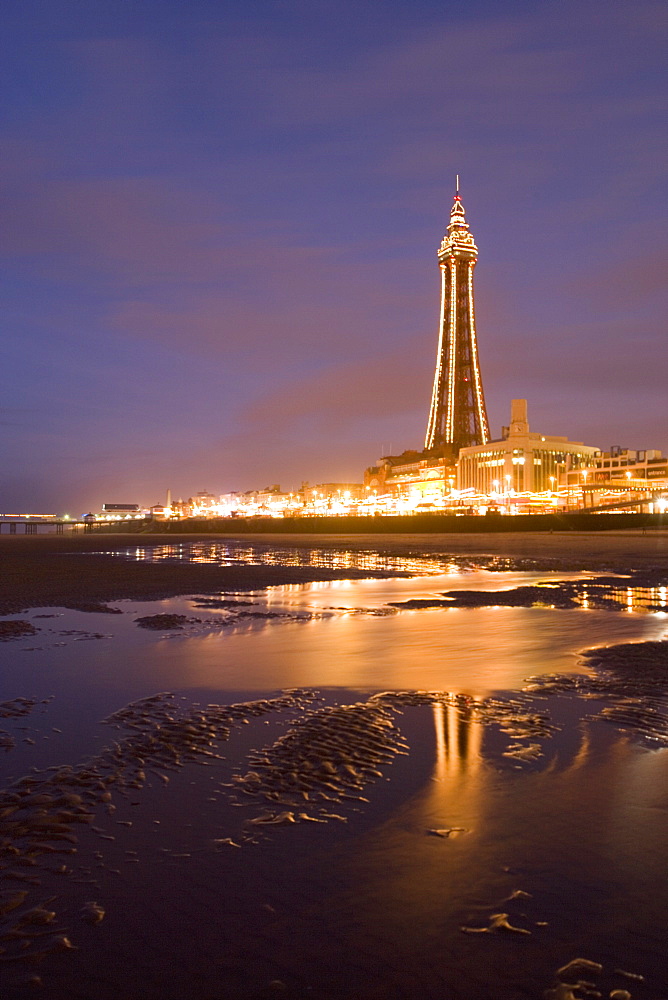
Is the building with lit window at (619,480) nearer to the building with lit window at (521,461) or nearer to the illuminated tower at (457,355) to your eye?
the building with lit window at (521,461)

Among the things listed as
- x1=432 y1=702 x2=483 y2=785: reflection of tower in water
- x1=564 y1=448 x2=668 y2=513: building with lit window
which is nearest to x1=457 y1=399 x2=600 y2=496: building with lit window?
x1=564 y1=448 x2=668 y2=513: building with lit window

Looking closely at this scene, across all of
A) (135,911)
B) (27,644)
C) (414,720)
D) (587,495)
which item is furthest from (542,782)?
(587,495)

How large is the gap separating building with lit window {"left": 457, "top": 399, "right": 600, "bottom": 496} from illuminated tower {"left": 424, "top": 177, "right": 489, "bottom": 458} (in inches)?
402

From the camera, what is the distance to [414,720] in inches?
223

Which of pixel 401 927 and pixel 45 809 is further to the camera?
pixel 45 809

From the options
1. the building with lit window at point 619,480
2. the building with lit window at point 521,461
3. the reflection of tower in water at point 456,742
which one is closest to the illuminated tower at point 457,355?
the building with lit window at point 521,461

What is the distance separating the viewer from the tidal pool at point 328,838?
254 centimetres

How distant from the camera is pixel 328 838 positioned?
3.51 m

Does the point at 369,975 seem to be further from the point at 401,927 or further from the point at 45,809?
the point at 45,809

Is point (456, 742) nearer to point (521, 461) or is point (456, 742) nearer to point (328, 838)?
point (328, 838)

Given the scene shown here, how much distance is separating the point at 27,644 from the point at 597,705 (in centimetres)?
730

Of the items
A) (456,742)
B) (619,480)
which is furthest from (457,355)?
(456,742)

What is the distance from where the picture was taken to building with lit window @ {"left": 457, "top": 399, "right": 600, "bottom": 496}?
567 feet

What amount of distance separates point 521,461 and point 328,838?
177m
